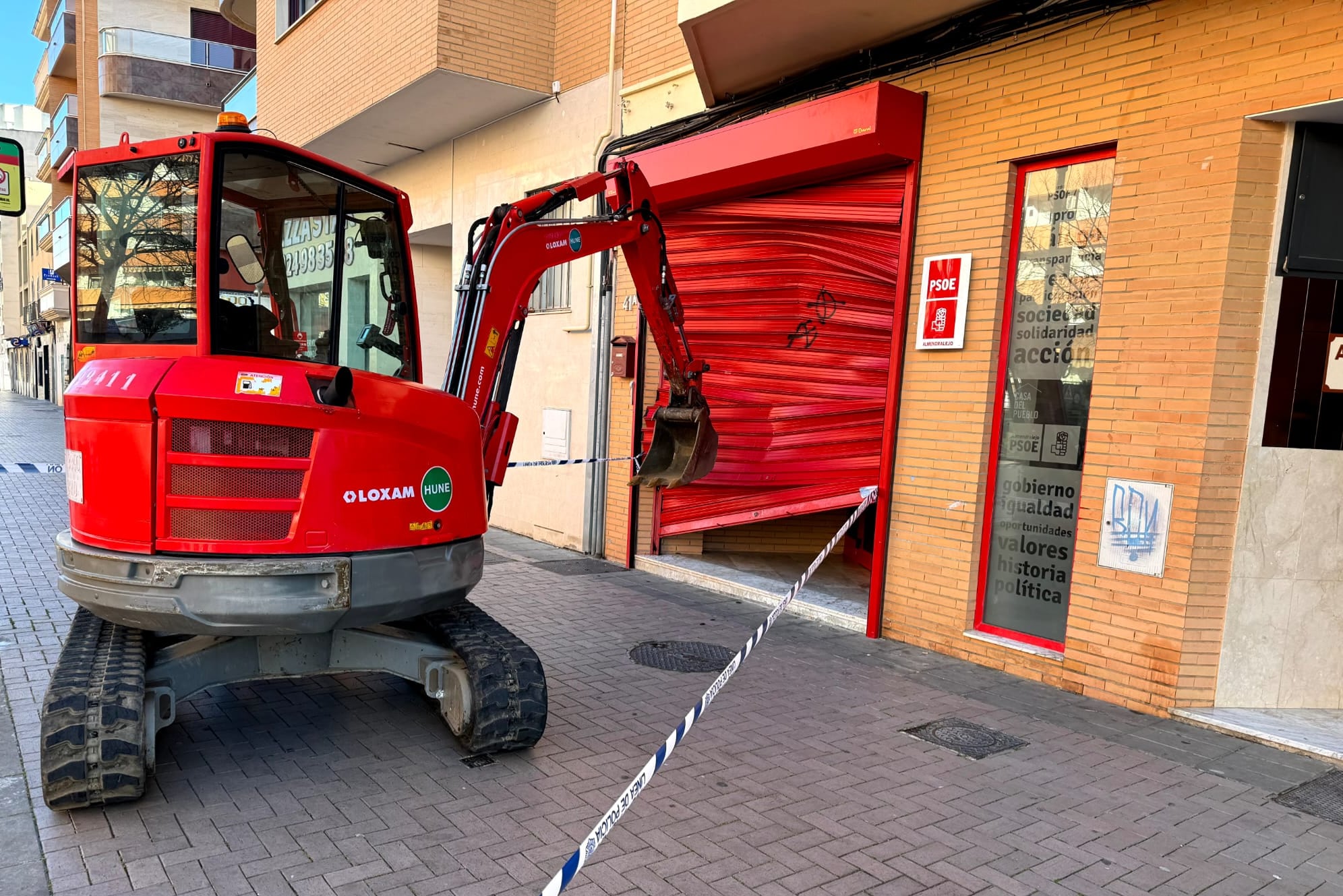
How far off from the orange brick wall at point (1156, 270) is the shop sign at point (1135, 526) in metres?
0.06

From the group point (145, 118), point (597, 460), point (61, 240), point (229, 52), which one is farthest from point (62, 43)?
point (597, 460)

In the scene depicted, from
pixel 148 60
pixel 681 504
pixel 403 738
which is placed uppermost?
pixel 148 60

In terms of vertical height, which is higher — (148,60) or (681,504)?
(148,60)

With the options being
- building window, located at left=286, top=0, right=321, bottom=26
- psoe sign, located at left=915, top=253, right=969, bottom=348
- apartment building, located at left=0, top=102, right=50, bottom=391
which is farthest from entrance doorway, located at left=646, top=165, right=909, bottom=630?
apartment building, located at left=0, top=102, right=50, bottom=391

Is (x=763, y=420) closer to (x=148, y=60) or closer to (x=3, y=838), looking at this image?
(x=3, y=838)

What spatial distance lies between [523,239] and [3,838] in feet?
11.9

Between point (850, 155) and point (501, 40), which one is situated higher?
point (501, 40)

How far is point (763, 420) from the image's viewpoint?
820 centimetres

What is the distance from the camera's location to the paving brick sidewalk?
346 cm

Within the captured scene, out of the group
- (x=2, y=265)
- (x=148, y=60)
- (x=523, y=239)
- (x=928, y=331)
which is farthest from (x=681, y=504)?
(x=2, y=265)

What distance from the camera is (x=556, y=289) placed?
10391 mm

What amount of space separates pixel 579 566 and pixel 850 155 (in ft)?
15.9

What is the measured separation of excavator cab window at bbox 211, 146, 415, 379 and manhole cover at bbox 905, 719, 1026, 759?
11.6ft

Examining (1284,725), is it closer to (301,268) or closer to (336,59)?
(301,268)
